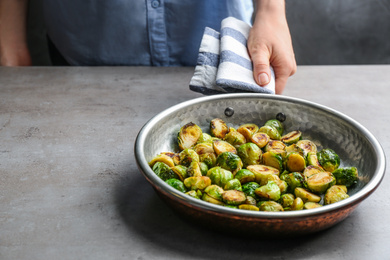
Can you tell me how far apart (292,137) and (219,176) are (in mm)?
262

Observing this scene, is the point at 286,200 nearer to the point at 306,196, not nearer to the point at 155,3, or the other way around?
the point at 306,196

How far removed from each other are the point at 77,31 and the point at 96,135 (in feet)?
1.92

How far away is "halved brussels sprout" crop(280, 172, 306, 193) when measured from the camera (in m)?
0.80

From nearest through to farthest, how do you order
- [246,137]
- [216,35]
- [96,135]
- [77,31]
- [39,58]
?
[246,137], [96,135], [216,35], [77,31], [39,58]

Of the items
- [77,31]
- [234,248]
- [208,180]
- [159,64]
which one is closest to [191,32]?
[159,64]

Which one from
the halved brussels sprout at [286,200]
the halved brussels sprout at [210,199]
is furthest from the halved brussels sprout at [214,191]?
the halved brussels sprout at [286,200]

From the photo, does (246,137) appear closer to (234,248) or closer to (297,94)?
(234,248)

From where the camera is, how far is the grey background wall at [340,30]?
2559mm

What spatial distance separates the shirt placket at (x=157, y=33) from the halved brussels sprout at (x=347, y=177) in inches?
34.9

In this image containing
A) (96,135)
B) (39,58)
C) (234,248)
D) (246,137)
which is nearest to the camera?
(234,248)

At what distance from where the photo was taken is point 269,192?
741 millimetres

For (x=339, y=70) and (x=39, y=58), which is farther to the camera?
(x=39, y=58)

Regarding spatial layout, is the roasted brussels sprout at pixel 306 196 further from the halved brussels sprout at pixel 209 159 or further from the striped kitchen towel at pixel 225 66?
the striped kitchen towel at pixel 225 66

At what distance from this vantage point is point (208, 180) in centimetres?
78
